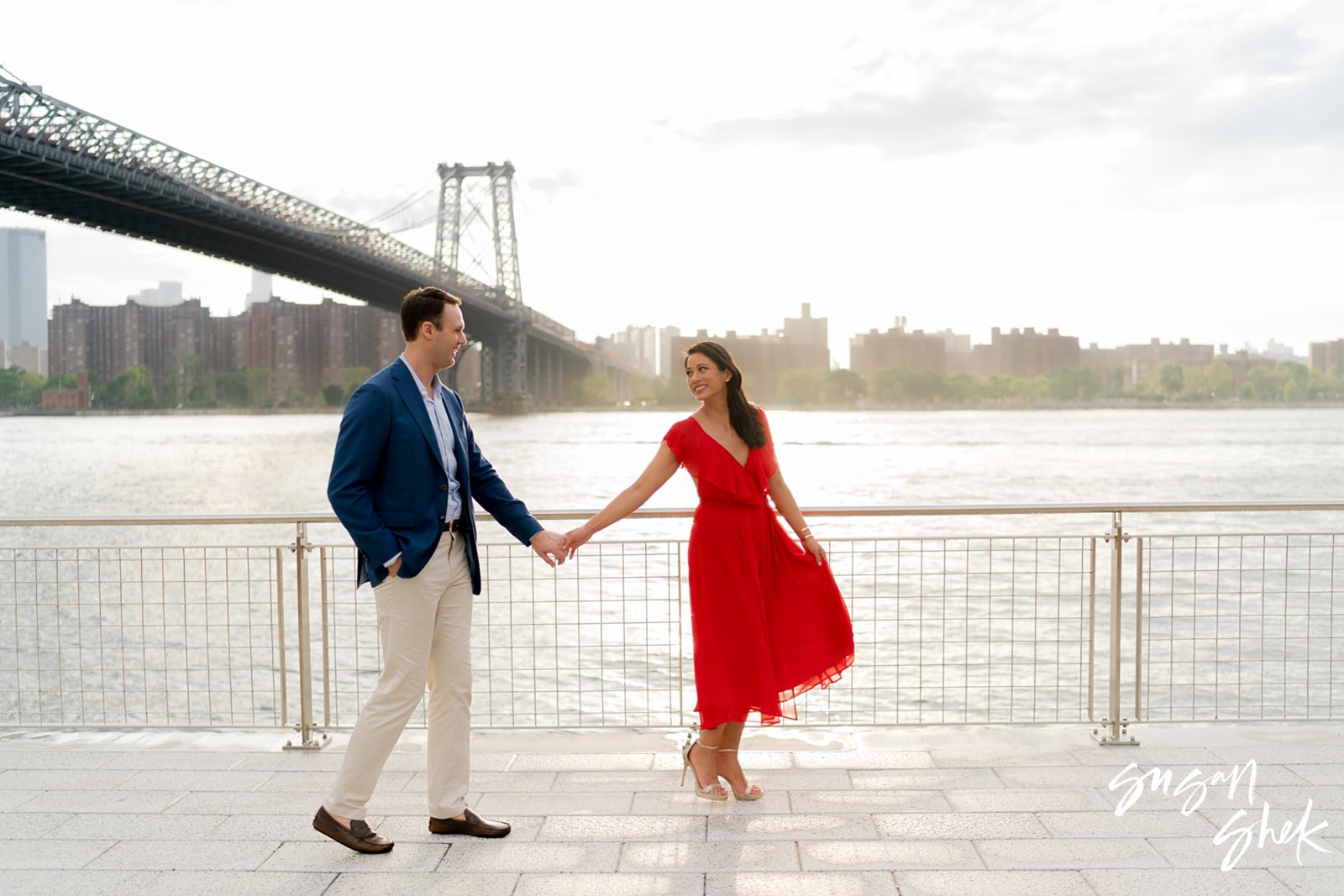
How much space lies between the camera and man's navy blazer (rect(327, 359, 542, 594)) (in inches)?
112

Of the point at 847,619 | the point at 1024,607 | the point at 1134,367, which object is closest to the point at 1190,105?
the point at 1134,367

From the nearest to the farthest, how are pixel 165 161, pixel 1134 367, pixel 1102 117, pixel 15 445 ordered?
1. pixel 165 161
2. pixel 15 445
3. pixel 1102 117
4. pixel 1134 367

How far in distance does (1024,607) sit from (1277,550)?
32.2 feet

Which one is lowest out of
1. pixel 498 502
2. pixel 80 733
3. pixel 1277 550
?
pixel 1277 550

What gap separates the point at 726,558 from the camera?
3.30 meters

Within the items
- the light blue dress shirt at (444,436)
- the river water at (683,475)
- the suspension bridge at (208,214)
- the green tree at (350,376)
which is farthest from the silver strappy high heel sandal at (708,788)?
the green tree at (350,376)

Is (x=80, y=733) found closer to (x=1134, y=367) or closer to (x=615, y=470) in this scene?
(x=615, y=470)

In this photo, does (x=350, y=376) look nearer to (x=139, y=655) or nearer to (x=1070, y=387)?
(x=139, y=655)

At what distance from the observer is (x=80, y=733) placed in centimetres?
400

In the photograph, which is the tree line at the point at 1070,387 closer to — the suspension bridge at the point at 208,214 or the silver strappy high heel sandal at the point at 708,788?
the suspension bridge at the point at 208,214

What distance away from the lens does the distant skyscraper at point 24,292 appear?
56.9m

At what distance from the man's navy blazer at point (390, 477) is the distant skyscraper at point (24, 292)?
62.3m

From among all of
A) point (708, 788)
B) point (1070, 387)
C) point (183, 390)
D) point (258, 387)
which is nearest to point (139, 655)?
point (708, 788)
